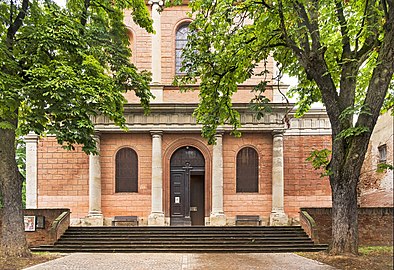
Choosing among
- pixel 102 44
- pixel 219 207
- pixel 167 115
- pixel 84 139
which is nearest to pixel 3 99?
pixel 84 139

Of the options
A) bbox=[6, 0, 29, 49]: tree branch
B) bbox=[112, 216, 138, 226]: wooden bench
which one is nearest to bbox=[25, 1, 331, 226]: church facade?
bbox=[112, 216, 138, 226]: wooden bench

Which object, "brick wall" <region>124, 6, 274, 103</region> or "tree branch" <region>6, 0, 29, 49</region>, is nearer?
"tree branch" <region>6, 0, 29, 49</region>

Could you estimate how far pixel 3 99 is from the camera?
11.7 metres

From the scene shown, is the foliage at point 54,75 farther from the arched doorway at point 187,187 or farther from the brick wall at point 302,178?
the brick wall at point 302,178

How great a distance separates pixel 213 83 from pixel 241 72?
1.04 metres

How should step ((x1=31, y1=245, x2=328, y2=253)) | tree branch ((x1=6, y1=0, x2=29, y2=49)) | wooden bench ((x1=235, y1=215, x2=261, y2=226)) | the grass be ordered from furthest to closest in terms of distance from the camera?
1. wooden bench ((x1=235, y1=215, x2=261, y2=226))
2. step ((x1=31, y1=245, x2=328, y2=253))
3. tree branch ((x1=6, y1=0, x2=29, y2=49))
4. the grass

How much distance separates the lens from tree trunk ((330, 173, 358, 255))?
507 inches

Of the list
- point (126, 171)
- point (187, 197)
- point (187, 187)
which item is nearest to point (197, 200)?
point (187, 197)

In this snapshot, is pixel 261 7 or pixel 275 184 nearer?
pixel 261 7

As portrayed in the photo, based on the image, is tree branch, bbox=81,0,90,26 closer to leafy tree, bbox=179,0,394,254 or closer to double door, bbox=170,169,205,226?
leafy tree, bbox=179,0,394,254

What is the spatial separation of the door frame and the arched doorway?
199 millimetres

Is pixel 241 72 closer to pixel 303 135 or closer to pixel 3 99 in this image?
pixel 3 99

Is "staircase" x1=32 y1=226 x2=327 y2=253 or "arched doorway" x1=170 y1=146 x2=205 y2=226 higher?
"arched doorway" x1=170 y1=146 x2=205 y2=226

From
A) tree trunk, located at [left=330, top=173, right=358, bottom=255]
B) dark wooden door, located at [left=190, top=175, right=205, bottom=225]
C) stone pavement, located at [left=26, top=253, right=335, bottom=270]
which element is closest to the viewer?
stone pavement, located at [left=26, top=253, right=335, bottom=270]
